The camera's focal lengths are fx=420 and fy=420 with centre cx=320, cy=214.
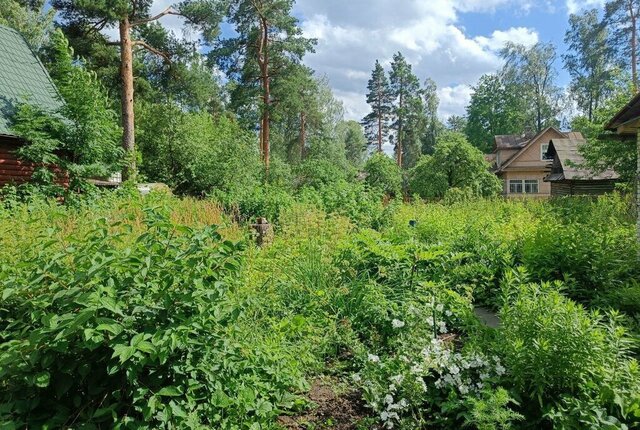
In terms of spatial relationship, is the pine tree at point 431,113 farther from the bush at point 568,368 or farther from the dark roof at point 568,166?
the bush at point 568,368

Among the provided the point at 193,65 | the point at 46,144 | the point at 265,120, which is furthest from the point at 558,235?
the point at 265,120

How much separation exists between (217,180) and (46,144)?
5.89 metres

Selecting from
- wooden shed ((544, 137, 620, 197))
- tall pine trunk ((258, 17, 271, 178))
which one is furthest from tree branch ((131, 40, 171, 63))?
wooden shed ((544, 137, 620, 197))

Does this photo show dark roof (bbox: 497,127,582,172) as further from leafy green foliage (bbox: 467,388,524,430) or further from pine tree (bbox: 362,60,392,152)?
leafy green foliage (bbox: 467,388,524,430)

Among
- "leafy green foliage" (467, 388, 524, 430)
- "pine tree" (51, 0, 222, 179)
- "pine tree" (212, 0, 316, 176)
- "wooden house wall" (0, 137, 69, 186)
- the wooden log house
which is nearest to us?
"leafy green foliage" (467, 388, 524, 430)

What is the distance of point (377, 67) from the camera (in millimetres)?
38625

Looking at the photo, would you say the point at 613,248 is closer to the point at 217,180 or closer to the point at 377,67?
the point at 217,180

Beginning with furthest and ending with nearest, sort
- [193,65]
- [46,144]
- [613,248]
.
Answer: [193,65], [46,144], [613,248]

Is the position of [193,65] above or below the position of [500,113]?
below

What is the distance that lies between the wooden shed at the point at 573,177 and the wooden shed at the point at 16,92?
21294 millimetres

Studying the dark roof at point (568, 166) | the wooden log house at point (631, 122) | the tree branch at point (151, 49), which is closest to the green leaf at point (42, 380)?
the wooden log house at point (631, 122)

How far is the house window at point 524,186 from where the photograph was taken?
3231 cm

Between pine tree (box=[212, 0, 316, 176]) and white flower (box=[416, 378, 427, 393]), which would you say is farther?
pine tree (box=[212, 0, 316, 176])

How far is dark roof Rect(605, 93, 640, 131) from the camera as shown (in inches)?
228
